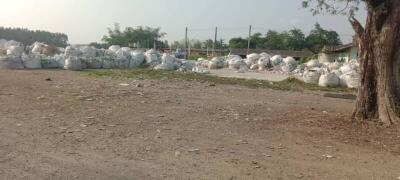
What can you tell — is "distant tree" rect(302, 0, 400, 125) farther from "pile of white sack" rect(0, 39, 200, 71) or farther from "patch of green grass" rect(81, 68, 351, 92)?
"pile of white sack" rect(0, 39, 200, 71)

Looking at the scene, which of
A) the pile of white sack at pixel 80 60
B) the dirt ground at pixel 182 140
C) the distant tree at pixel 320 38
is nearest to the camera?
the dirt ground at pixel 182 140

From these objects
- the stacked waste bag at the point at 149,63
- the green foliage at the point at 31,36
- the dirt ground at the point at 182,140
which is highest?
the green foliage at the point at 31,36

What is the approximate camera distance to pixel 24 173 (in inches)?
193

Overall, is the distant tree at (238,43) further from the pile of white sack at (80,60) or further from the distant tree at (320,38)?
the pile of white sack at (80,60)

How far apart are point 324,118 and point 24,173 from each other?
5597 mm

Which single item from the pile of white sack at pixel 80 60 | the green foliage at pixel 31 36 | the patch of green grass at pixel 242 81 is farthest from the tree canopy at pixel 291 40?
the patch of green grass at pixel 242 81

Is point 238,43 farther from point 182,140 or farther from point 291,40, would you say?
point 182,140

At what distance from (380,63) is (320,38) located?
52.4 metres

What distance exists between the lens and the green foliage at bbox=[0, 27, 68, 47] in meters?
44.9

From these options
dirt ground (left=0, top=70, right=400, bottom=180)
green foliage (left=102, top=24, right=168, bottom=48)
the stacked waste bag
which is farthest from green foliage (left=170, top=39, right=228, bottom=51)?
dirt ground (left=0, top=70, right=400, bottom=180)

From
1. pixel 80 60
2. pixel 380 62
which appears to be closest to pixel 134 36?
pixel 80 60

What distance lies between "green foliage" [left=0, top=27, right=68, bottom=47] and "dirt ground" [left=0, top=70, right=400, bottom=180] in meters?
36.4

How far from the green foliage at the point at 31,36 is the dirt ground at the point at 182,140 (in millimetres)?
36395

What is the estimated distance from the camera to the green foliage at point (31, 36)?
44.9 m
